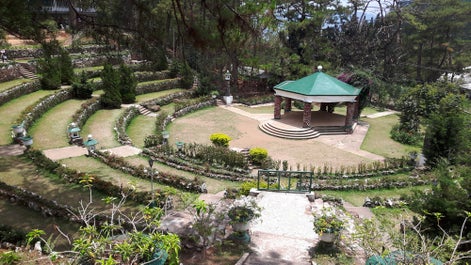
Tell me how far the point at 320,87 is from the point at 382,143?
544 centimetres

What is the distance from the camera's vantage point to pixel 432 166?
16.2 metres

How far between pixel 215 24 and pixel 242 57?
25072 mm

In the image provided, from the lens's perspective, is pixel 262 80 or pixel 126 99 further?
pixel 262 80

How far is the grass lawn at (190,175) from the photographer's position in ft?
44.3

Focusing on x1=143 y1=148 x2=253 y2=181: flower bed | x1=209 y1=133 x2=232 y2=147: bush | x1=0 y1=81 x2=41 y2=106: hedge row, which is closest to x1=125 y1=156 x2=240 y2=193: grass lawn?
x1=143 y1=148 x2=253 y2=181: flower bed

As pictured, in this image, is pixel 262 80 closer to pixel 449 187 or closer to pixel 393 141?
pixel 393 141

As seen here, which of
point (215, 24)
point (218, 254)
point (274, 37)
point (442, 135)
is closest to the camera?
point (218, 254)

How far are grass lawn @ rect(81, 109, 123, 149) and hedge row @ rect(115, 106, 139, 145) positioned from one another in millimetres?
309

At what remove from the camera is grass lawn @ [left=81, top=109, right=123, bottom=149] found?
17.9 metres

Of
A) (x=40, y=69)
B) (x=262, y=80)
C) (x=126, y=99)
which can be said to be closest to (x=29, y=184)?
(x=126, y=99)

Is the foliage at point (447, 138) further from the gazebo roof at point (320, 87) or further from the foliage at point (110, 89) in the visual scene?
the foliage at point (110, 89)

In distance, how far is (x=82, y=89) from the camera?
24547 mm

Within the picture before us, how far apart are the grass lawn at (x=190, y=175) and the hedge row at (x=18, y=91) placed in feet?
37.4

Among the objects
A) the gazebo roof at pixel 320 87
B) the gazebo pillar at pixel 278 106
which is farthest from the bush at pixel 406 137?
the gazebo pillar at pixel 278 106
